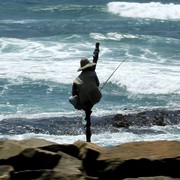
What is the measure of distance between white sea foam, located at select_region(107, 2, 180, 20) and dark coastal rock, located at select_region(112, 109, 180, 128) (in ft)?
82.2

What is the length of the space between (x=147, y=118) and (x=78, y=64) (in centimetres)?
908

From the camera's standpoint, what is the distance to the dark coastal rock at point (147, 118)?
1741 centimetres

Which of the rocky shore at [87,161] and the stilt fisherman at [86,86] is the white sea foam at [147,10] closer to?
the stilt fisherman at [86,86]

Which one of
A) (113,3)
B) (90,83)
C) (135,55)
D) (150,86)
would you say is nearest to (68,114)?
(150,86)

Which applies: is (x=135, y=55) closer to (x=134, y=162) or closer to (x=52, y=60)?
(x=52, y=60)

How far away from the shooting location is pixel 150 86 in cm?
2300

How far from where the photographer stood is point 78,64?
86.9 feet

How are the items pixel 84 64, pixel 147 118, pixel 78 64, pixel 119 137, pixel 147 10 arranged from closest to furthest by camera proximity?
pixel 84 64, pixel 119 137, pixel 147 118, pixel 78 64, pixel 147 10

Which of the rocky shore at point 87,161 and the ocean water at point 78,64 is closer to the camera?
the rocky shore at point 87,161

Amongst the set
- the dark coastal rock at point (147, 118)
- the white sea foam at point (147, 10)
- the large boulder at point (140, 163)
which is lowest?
the dark coastal rock at point (147, 118)

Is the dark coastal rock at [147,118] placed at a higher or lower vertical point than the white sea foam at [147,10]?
lower

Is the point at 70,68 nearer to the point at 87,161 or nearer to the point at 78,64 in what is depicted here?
the point at 78,64

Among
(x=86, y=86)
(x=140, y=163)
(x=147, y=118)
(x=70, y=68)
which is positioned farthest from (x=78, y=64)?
(x=140, y=163)

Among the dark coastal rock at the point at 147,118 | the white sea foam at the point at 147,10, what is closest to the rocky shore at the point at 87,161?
the dark coastal rock at the point at 147,118
